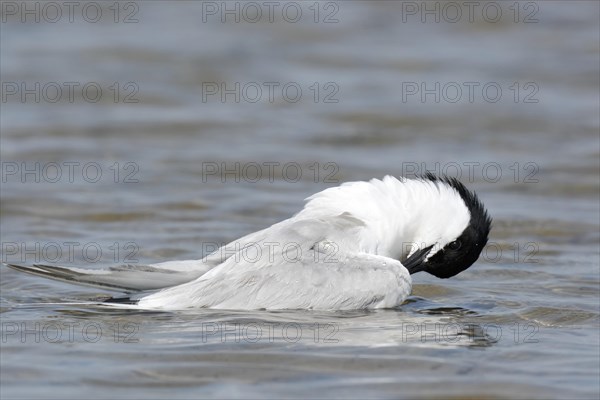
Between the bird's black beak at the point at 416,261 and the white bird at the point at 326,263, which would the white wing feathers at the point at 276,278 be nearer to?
the white bird at the point at 326,263

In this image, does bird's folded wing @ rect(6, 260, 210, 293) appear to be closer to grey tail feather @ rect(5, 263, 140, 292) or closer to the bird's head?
grey tail feather @ rect(5, 263, 140, 292)

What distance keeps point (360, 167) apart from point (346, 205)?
4230 millimetres

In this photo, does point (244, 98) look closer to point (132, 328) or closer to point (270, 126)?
point (270, 126)

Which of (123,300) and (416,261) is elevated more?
(416,261)

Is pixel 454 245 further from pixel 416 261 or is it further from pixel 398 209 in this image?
pixel 398 209

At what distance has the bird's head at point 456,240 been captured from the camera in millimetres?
8008

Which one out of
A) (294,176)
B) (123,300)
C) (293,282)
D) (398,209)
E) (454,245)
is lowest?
(123,300)

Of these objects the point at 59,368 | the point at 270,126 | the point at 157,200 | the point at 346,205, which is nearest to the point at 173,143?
the point at 270,126

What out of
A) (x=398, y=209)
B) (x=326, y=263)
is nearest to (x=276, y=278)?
(x=326, y=263)

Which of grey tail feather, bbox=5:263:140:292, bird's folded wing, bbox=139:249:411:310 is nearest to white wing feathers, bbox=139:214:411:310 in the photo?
bird's folded wing, bbox=139:249:411:310

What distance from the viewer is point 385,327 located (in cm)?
712

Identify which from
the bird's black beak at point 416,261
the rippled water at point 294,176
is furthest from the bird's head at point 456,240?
the rippled water at point 294,176

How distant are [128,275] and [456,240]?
2210 millimetres

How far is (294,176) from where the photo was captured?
39.3 ft
